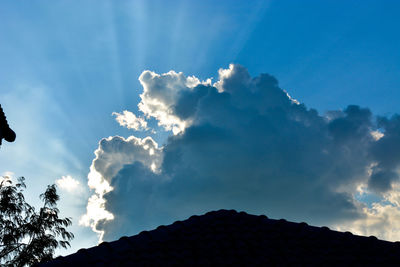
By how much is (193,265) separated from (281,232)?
3605 millimetres

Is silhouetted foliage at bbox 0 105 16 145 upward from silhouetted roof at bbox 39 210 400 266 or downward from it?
upward

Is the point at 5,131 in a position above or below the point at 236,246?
above

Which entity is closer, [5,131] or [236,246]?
[236,246]

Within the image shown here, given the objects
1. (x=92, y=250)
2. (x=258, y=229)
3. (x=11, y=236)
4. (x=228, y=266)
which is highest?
(x=11, y=236)

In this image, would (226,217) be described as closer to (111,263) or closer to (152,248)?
(152,248)

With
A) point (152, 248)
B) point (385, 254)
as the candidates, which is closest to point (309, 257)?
point (385, 254)

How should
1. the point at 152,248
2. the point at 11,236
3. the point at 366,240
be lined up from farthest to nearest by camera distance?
the point at 11,236 < the point at 366,240 < the point at 152,248

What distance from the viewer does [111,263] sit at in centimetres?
736

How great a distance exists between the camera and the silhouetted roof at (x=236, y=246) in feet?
25.3

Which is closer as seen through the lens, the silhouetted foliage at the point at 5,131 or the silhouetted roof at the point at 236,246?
the silhouetted roof at the point at 236,246

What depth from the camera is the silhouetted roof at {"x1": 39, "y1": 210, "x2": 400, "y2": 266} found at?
7727 mm

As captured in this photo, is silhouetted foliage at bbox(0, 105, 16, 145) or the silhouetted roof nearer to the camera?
the silhouetted roof

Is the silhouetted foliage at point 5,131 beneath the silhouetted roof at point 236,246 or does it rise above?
above

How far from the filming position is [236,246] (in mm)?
8625
